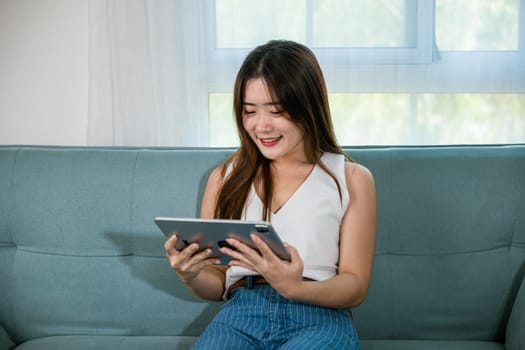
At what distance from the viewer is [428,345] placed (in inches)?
71.0

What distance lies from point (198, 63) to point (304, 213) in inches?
33.5

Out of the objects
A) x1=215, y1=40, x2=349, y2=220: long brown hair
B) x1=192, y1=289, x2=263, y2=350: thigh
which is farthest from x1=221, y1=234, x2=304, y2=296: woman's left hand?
x1=215, y1=40, x2=349, y2=220: long brown hair

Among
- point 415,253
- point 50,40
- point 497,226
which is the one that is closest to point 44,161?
point 50,40

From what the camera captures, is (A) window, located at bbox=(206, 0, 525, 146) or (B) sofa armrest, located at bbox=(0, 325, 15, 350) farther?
(A) window, located at bbox=(206, 0, 525, 146)

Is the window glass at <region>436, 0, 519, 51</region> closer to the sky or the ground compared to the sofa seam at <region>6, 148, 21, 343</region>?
closer to the sky

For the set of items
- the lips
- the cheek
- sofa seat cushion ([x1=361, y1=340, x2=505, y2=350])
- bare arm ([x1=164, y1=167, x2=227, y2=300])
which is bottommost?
sofa seat cushion ([x1=361, y1=340, x2=505, y2=350])

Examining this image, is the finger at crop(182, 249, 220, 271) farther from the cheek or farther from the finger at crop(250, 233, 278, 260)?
the cheek

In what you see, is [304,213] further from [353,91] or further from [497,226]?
[353,91]

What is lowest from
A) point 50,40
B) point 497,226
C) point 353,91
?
point 497,226

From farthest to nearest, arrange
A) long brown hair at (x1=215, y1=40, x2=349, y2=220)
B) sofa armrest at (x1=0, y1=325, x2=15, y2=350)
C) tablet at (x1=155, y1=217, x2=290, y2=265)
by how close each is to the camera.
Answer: sofa armrest at (x1=0, y1=325, x2=15, y2=350)
long brown hair at (x1=215, y1=40, x2=349, y2=220)
tablet at (x1=155, y1=217, x2=290, y2=265)

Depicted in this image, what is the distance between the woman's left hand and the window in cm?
100

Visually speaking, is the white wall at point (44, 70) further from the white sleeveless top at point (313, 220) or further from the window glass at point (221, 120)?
the white sleeveless top at point (313, 220)

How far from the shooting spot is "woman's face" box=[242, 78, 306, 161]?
160cm

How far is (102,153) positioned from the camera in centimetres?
200
